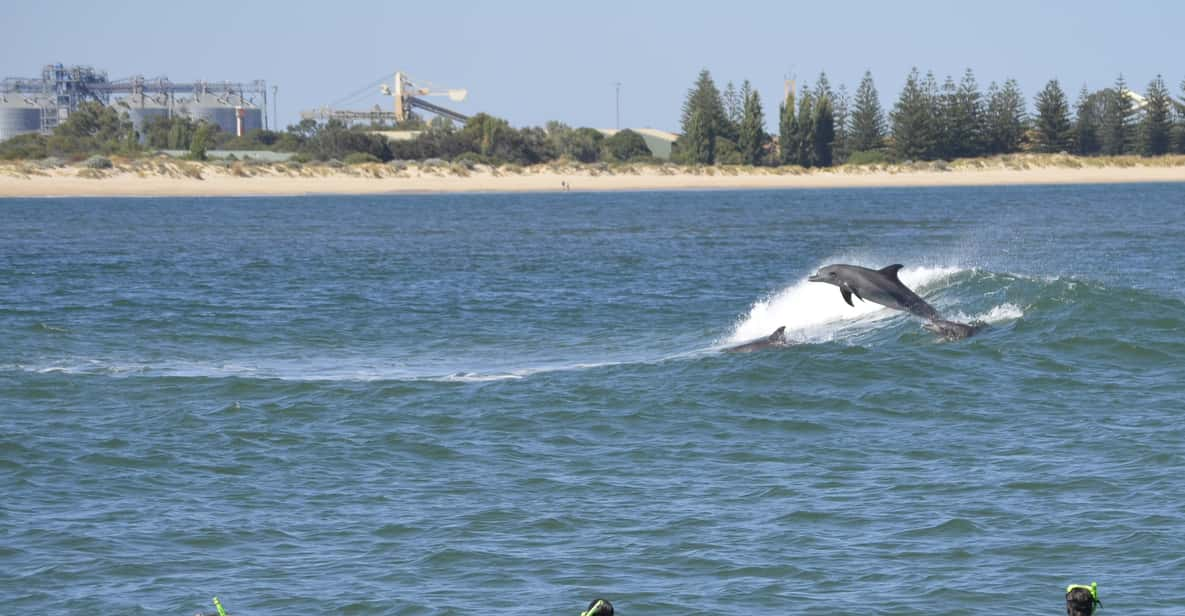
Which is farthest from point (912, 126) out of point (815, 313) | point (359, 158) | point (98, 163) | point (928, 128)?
point (815, 313)

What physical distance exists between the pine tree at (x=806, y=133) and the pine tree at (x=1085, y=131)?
27.7m

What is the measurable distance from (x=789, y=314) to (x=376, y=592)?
18.3 m

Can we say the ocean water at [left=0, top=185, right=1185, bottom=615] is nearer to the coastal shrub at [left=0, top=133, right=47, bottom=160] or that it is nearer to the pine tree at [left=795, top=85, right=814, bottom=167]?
the coastal shrub at [left=0, top=133, right=47, bottom=160]

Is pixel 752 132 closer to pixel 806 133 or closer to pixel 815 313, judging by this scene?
pixel 806 133

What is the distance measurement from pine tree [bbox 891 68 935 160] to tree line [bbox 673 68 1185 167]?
0.10 meters

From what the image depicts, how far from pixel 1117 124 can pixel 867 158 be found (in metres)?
26.0

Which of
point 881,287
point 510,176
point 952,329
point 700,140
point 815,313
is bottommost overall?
point 815,313

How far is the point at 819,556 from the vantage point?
12711 millimetres

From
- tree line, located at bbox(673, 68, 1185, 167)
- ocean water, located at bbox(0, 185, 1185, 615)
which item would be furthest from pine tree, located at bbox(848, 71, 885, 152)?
ocean water, located at bbox(0, 185, 1185, 615)

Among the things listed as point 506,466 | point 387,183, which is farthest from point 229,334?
point 387,183

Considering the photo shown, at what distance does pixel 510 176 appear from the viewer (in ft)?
429

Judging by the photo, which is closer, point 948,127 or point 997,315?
point 997,315

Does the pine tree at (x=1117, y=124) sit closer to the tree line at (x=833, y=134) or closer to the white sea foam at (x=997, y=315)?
the tree line at (x=833, y=134)

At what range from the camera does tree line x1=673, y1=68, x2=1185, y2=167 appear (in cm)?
14662
